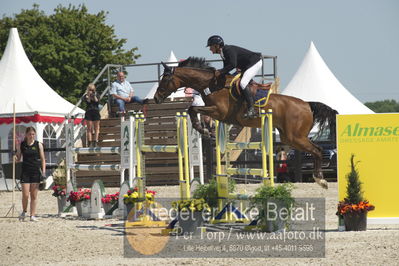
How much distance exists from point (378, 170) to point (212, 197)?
2.18 m

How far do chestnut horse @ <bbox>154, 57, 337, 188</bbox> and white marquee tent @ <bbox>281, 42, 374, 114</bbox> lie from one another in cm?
1342

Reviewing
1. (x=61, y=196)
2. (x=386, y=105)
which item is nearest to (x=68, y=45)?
(x=61, y=196)

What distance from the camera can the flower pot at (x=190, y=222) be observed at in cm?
945

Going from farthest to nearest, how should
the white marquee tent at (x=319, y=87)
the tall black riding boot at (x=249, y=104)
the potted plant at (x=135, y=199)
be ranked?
the white marquee tent at (x=319, y=87) → the tall black riding boot at (x=249, y=104) → the potted plant at (x=135, y=199)

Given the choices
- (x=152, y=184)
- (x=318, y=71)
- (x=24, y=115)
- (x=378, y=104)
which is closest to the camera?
(x=152, y=184)

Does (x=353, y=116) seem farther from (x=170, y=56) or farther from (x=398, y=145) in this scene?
(x=170, y=56)

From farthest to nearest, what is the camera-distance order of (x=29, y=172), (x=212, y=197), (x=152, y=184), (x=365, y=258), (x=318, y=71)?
1. (x=318, y=71)
2. (x=152, y=184)
3. (x=29, y=172)
4. (x=212, y=197)
5. (x=365, y=258)

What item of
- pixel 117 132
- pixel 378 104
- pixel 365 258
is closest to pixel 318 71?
pixel 117 132

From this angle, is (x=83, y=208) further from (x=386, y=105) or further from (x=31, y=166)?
(x=386, y=105)

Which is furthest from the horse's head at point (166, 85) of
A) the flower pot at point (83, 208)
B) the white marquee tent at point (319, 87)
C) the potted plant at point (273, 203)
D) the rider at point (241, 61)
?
the white marquee tent at point (319, 87)

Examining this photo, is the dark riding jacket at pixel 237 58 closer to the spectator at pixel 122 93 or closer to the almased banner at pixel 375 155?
the almased banner at pixel 375 155

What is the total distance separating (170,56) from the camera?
101ft

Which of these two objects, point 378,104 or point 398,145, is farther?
point 378,104

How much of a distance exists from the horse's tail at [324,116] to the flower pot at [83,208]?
388 cm
